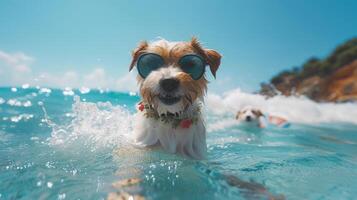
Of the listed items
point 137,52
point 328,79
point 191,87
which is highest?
point 328,79

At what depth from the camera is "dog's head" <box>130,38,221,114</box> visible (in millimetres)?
3873

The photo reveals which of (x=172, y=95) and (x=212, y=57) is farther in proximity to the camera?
(x=212, y=57)

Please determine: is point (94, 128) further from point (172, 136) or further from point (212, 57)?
point (212, 57)

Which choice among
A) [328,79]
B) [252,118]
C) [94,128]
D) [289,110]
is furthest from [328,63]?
[94,128]

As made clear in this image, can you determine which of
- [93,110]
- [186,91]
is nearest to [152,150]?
[186,91]

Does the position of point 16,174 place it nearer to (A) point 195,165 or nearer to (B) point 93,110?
(A) point 195,165

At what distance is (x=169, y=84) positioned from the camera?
12.5 ft

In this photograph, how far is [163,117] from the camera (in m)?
4.21

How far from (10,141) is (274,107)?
17.6 metres

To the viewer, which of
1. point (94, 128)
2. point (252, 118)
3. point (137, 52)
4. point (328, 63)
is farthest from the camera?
point (328, 63)

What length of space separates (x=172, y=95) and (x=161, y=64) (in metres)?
0.48

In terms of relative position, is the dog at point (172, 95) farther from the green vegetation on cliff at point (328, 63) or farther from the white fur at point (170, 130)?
the green vegetation on cliff at point (328, 63)

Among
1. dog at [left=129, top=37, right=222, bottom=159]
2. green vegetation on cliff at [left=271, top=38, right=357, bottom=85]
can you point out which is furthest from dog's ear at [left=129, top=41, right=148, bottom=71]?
green vegetation on cliff at [left=271, top=38, right=357, bottom=85]

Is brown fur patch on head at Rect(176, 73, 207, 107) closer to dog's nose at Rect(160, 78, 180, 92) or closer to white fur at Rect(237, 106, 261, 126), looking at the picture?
dog's nose at Rect(160, 78, 180, 92)
